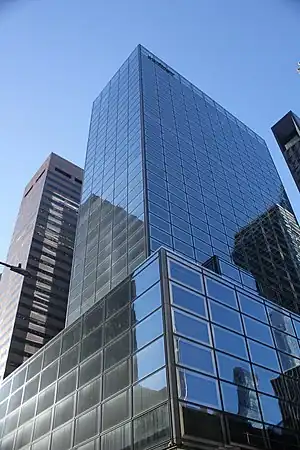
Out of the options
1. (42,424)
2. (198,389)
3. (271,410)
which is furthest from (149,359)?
(42,424)

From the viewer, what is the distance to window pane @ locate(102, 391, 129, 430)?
19938 millimetres

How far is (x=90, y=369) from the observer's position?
2384 cm

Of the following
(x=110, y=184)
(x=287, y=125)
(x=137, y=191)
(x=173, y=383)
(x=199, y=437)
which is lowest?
(x=199, y=437)

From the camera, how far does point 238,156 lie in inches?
2494

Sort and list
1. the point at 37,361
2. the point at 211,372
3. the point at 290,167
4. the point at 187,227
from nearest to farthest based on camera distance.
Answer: the point at 211,372 → the point at 37,361 → the point at 187,227 → the point at 290,167

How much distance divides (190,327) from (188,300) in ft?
5.78

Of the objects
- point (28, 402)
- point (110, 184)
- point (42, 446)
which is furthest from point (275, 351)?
point (110, 184)

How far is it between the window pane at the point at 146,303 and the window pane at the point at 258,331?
5.89m

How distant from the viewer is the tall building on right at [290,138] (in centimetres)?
10000

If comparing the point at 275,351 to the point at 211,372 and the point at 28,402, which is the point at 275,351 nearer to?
the point at 211,372

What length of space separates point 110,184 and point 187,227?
1236 centimetres

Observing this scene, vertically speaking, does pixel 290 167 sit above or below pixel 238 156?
above

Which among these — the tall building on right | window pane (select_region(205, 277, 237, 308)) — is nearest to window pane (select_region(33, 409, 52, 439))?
window pane (select_region(205, 277, 237, 308))

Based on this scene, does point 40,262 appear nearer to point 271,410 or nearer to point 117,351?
point 117,351
